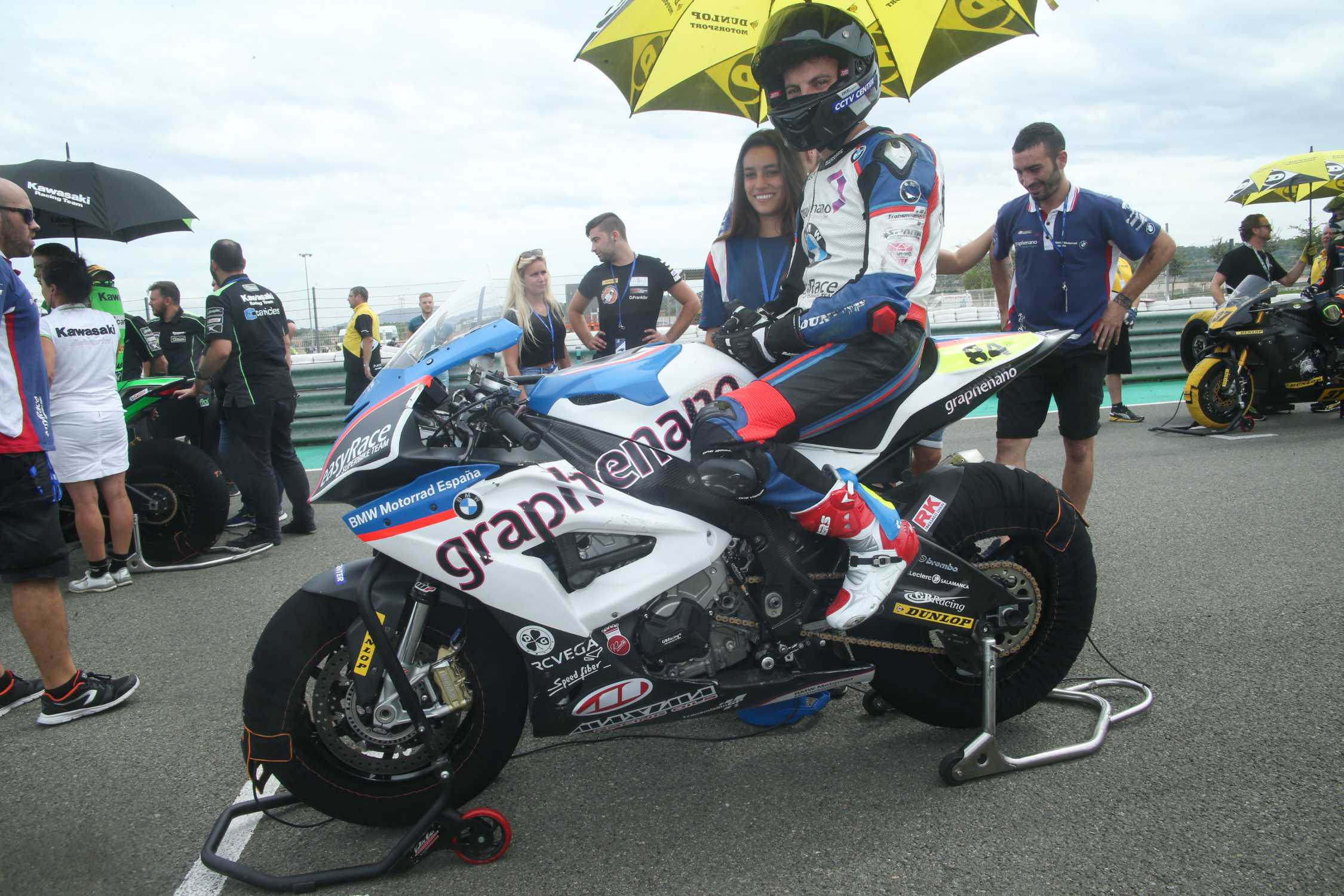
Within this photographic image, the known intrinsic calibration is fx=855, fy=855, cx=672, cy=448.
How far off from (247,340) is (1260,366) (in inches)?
331

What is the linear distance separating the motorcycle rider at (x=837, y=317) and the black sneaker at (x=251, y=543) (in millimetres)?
4213

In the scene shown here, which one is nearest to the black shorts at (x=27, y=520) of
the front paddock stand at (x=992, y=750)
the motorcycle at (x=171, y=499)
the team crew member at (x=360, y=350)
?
the motorcycle at (x=171, y=499)

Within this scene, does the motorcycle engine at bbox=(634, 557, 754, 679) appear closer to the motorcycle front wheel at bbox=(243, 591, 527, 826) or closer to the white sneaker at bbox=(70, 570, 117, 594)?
the motorcycle front wheel at bbox=(243, 591, 527, 826)

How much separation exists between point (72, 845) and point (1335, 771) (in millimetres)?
3519

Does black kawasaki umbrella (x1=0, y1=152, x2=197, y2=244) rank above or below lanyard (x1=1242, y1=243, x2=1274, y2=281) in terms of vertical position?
above

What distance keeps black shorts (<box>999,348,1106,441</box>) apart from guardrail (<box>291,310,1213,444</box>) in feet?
21.0

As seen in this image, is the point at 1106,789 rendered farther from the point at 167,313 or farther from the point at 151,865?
the point at 167,313

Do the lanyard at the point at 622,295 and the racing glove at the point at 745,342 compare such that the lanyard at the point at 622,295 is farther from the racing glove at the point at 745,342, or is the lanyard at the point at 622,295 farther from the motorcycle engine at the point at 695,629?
the motorcycle engine at the point at 695,629

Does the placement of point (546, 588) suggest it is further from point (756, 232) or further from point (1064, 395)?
point (1064, 395)

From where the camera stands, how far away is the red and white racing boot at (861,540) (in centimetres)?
232

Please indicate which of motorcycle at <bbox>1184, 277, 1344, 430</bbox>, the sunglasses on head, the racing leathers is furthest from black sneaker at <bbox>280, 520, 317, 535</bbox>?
motorcycle at <bbox>1184, 277, 1344, 430</bbox>

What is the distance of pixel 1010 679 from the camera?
272 cm

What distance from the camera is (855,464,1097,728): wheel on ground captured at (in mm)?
2621

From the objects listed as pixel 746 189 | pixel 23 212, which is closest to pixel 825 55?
pixel 746 189
